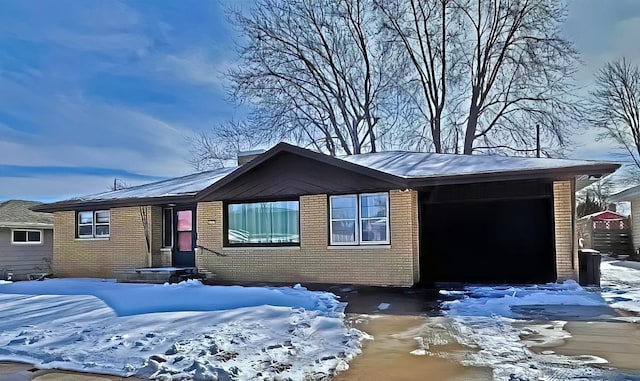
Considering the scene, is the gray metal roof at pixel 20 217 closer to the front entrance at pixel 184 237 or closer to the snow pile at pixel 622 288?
the front entrance at pixel 184 237

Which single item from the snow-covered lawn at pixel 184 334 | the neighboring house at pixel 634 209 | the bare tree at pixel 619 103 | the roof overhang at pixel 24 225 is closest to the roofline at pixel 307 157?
the snow-covered lawn at pixel 184 334

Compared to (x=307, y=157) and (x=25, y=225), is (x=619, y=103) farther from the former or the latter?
(x=25, y=225)

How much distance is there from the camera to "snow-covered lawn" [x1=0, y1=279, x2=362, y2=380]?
18.6 ft

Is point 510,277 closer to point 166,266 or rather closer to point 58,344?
point 166,266

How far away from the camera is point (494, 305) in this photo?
9.37 m

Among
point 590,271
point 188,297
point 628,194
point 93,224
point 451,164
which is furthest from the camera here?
point 628,194

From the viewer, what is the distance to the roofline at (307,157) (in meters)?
12.1

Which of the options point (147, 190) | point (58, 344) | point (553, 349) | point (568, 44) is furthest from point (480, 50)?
point (58, 344)

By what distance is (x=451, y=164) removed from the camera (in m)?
13.6

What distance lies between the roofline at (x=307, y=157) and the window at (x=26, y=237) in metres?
11.5

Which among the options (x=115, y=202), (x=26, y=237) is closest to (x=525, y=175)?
(x=115, y=202)

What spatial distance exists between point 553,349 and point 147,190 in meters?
14.4

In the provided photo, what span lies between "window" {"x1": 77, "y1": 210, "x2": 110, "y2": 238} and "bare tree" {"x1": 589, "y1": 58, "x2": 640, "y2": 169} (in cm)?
2837

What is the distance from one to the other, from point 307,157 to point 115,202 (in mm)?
6752
